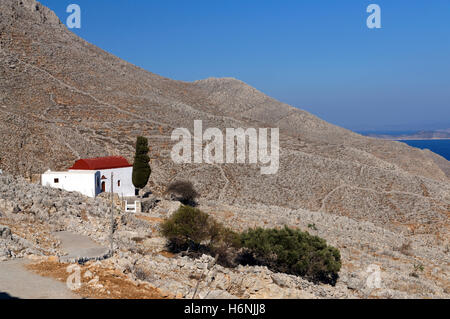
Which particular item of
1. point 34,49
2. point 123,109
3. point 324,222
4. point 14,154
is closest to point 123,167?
point 14,154

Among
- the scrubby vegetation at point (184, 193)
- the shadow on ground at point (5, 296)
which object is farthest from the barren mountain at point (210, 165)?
the shadow on ground at point (5, 296)

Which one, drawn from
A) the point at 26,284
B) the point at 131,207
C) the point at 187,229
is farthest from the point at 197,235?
the point at 26,284

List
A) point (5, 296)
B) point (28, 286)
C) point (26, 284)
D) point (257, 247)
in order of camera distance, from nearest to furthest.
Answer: point (5, 296) → point (28, 286) → point (26, 284) → point (257, 247)

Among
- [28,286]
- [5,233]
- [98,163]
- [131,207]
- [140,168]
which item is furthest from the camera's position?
[140,168]

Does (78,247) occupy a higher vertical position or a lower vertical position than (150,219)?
higher

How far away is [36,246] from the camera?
1487 centimetres

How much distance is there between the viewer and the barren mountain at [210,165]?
2973 cm

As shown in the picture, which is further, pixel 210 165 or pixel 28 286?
pixel 210 165

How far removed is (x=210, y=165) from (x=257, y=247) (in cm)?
2551

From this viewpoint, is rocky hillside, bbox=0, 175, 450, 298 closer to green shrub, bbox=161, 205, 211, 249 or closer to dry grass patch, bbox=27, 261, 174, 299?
dry grass patch, bbox=27, 261, 174, 299

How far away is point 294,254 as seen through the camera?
19.2m

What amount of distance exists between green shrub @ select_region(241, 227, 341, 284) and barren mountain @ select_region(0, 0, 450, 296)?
1.48 m

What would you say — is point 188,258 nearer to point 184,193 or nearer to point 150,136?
point 184,193
